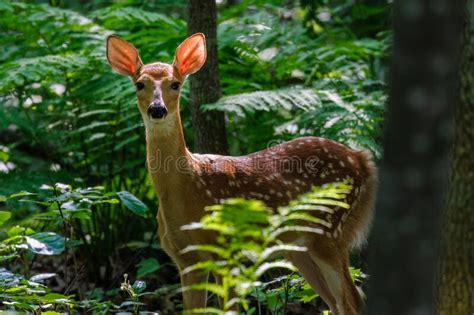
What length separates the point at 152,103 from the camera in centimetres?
564

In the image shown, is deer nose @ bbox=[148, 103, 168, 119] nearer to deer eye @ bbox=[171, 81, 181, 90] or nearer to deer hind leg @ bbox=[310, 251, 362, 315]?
deer eye @ bbox=[171, 81, 181, 90]

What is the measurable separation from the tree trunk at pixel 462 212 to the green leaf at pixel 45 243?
7.47 ft

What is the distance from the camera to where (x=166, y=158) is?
5.77 metres

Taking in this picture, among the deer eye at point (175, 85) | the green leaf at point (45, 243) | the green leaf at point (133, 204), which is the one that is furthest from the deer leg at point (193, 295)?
the deer eye at point (175, 85)

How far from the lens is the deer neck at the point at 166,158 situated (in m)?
5.74

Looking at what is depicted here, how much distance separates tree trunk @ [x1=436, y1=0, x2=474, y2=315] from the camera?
5141 millimetres

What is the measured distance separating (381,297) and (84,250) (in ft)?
17.8

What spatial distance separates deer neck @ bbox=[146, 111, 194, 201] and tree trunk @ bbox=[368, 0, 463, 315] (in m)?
3.26

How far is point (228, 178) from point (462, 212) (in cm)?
157

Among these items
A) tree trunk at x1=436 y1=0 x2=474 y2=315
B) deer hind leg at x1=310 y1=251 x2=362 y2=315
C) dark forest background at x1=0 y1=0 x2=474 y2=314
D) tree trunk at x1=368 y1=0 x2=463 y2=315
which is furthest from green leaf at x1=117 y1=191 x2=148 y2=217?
tree trunk at x1=368 y1=0 x2=463 y2=315

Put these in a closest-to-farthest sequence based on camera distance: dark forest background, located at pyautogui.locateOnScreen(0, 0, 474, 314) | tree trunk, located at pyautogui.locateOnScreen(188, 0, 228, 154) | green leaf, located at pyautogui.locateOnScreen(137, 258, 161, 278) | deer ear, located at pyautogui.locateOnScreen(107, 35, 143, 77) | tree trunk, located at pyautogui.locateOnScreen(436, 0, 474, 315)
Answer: tree trunk, located at pyautogui.locateOnScreen(436, 0, 474, 315) → dark forest background, located at pyautogui.locateOnScreen(0, 0, 474, 314) → deer ear, located at pyautogui.locateOnScreen(107, 35, 143, 77) → tree trunk, located at pyautogui.locateOnScreen(188, 0, 228, 154) → green leaf, located at pyautogui.locateOnScreen(137, 258, 161, 278)

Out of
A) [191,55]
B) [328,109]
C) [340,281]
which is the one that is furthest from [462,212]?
[191,55]

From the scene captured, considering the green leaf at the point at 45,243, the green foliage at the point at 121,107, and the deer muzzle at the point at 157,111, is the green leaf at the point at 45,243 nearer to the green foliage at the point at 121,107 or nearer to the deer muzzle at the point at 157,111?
the deer muzzle at the point at 157,111

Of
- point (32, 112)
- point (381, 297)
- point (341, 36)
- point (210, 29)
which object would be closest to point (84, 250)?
point (32, 112)
